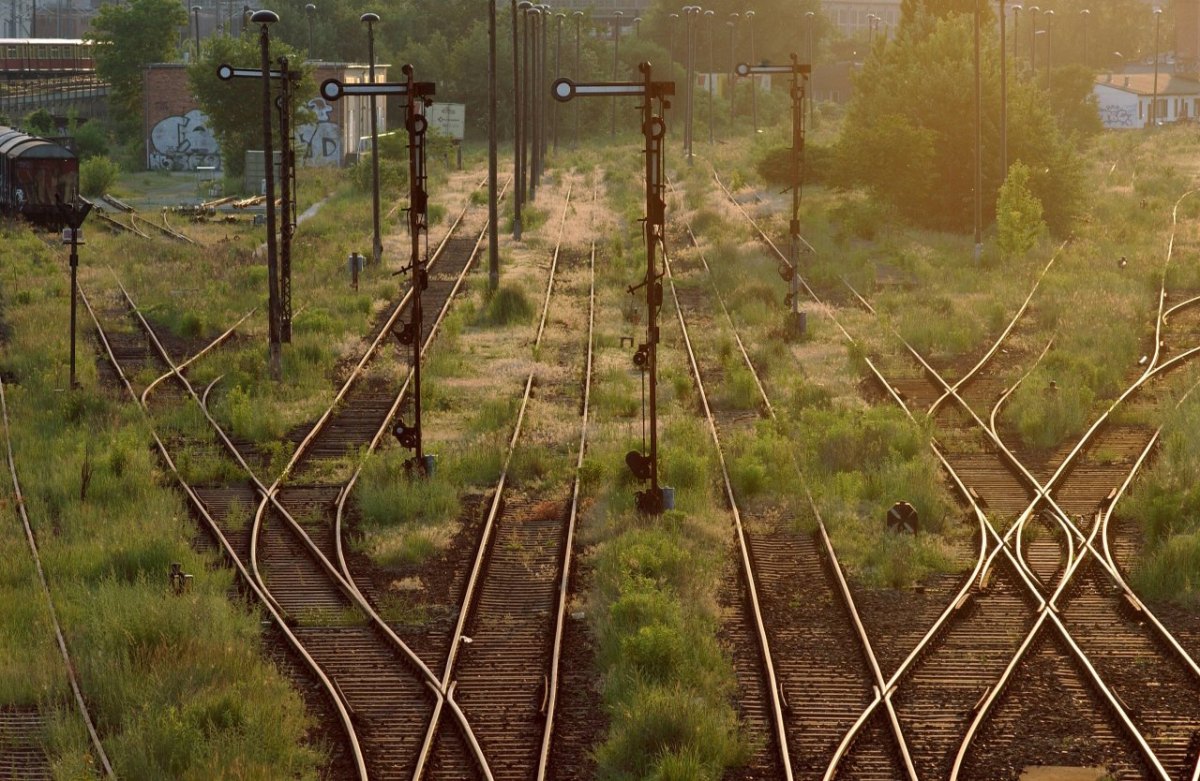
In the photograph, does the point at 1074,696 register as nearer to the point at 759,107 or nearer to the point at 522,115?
the point at 522,115

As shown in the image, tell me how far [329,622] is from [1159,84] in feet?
366

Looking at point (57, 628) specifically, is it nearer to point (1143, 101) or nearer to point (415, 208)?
point (415, 208)

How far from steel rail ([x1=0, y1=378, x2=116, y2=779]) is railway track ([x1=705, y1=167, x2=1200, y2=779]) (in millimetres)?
5537

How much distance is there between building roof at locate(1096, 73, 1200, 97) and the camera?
4464 inches

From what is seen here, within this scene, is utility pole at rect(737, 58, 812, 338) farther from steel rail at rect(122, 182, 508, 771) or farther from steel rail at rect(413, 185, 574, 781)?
steel rail at rect(122, 182, 508, 771)

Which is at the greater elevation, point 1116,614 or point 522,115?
point 522,115

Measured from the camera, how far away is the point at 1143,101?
11212 centimetres

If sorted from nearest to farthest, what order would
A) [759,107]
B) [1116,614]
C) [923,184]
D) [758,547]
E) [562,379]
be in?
[1116,614], [758,547], [562,379], [923,184], [759,107]

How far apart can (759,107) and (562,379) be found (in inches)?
3668

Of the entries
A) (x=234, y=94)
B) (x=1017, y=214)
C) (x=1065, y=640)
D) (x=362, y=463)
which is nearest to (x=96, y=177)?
(x=234, y=94)

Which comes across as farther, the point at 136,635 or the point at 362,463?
the point at 362,463

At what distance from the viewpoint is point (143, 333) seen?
97.6 feet

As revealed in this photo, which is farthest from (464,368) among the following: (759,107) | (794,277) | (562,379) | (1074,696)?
(759,107)

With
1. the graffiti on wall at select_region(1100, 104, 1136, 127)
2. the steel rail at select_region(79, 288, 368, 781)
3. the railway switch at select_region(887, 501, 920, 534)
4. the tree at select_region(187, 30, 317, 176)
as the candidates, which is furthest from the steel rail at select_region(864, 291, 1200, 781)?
the graffiti on wall at select_region(1100, 104, 1136, 127)
